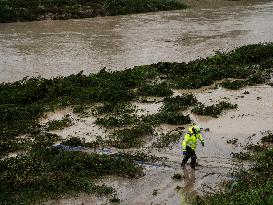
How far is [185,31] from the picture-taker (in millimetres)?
38438

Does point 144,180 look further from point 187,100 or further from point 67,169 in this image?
point 187,100

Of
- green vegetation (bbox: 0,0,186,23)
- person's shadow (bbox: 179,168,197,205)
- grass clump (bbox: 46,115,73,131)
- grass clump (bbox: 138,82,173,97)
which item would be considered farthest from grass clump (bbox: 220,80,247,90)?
green vegetation (bbox: 0,0,186,23)

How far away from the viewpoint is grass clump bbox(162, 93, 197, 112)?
760 inches

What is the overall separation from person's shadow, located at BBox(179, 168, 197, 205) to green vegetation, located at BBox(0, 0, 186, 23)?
34082 mm

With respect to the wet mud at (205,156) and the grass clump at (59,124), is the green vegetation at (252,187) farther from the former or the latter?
the grass clump at (59,124)

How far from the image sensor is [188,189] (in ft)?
42.2

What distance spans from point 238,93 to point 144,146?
7.49m

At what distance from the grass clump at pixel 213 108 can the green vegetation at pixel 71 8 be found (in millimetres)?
29202

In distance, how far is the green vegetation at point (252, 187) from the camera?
9.88 meters

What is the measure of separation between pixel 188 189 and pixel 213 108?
6872mm

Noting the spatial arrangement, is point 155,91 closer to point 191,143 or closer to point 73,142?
point 73,142

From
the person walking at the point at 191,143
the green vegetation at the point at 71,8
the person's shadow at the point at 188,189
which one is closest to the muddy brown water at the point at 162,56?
the person's shadow at the point at 188,189

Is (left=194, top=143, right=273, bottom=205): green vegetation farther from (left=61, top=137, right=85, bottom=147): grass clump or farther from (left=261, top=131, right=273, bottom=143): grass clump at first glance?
(left=61, top=137, right=85, bottom=147): grass clump

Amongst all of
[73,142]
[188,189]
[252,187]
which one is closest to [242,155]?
[188,189]
